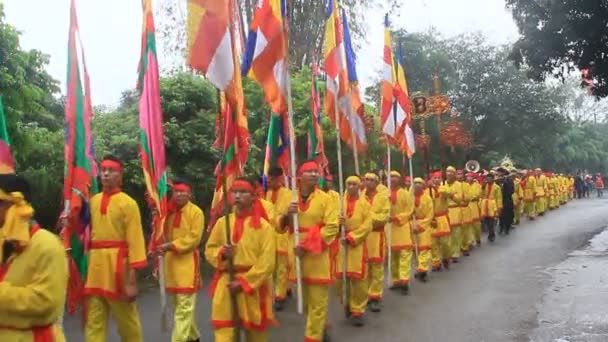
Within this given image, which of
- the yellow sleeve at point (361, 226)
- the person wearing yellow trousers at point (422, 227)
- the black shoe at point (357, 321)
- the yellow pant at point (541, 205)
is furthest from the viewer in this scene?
the yellow pant at point (541, 205)

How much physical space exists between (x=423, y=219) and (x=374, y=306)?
300 centimetres

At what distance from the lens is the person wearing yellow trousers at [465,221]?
45.1 feet

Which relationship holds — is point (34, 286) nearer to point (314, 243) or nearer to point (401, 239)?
point (314, 243)

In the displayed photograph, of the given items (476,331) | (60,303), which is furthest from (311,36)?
(60,303)

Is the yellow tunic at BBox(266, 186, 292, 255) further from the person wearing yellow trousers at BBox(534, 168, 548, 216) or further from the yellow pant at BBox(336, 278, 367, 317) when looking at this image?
the person wearing yellow trousers at BBox(534, 168, 548, 216)

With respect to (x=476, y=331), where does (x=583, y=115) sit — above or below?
above

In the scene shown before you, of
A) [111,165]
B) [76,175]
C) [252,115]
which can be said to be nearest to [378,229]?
[111,165]

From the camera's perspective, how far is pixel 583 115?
6116 cm

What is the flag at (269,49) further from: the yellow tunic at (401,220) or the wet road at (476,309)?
the yellow tunic at (401,220)

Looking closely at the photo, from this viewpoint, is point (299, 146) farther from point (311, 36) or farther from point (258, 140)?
point (311, 36)

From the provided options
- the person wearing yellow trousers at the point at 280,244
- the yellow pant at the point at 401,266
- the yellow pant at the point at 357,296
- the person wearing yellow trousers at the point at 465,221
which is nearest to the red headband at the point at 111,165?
the person wearing yellow trousers at the point at 280,244

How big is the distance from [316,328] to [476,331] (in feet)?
6.82

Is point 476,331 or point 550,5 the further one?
point 550,5

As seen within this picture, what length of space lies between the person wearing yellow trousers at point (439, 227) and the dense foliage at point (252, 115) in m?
3.36
